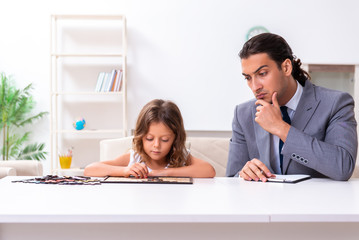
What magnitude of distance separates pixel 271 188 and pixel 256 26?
403cm

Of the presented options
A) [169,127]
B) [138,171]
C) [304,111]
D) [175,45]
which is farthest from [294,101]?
[175,45]

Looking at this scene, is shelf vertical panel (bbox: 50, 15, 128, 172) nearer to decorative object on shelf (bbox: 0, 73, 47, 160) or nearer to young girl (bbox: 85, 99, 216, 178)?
decorative object on shelf (bbox: 0, 73, 47, 160)

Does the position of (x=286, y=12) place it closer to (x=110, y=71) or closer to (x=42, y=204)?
(x=110, y=71)

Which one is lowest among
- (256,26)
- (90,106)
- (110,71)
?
(90,106)

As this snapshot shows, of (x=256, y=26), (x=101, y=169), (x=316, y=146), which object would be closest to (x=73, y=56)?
(x=256, y=26)

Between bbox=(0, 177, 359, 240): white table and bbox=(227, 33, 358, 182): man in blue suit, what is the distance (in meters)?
0.36

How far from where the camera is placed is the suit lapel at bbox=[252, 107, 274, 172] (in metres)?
1.92

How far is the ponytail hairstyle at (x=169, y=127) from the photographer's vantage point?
84.2 inches

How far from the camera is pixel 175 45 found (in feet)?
17.3

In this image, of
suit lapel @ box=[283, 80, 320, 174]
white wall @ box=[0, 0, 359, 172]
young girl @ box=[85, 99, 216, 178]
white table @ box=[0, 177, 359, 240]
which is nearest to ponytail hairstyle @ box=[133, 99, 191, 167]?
young girl @ box=[85, 99, 216, 178]

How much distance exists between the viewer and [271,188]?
4.86 ft

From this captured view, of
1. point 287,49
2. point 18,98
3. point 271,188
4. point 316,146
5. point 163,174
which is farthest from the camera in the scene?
point 18,98

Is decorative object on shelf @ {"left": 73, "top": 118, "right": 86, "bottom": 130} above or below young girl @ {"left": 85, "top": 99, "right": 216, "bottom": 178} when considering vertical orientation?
below

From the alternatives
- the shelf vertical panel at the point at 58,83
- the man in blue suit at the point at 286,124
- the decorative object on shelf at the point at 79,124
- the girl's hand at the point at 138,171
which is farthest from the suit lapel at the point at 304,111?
the decorative object on shelf at the point at 79,124
